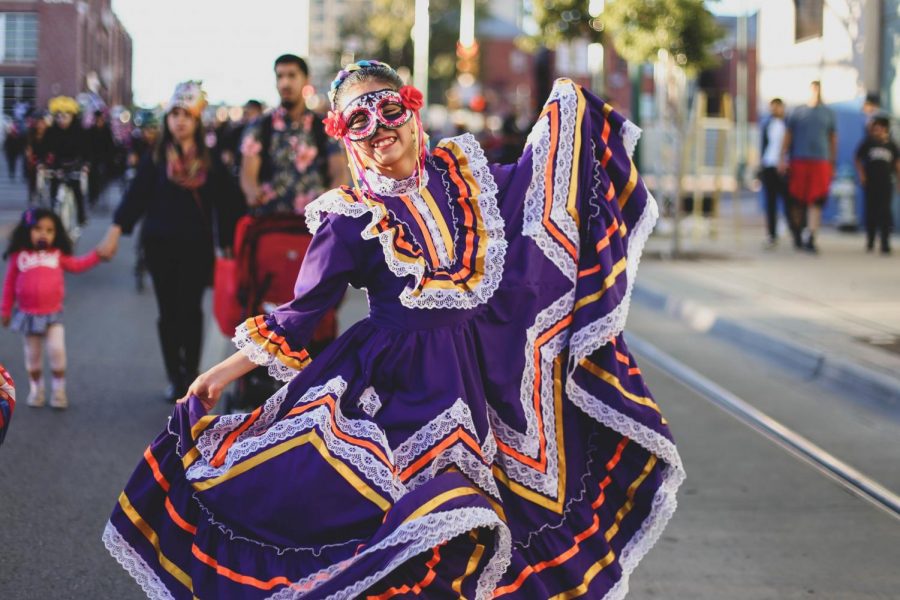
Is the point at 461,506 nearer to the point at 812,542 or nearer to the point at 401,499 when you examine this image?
the point at 401,499

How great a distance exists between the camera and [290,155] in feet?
26.5

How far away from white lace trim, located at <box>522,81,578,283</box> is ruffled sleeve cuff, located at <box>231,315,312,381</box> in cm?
83

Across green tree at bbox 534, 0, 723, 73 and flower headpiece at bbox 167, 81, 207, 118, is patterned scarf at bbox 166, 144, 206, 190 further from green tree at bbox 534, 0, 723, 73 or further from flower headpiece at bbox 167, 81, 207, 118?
green tree at bbox 534, 0, 723, 73

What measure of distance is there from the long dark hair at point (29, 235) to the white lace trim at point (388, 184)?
188 inches

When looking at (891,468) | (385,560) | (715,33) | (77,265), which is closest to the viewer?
(385,560)

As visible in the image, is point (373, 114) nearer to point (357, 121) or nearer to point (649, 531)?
point (357, 121)

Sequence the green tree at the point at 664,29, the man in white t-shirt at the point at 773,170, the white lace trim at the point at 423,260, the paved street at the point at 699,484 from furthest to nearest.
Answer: the man in white t-shirt at the point at 773,170 → the green tree at the point at 664,29 → the paved street at the point at 699,484 → the white lace trim at the point at 423,260

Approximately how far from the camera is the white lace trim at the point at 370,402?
4.02 metres

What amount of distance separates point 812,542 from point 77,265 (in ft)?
14.8

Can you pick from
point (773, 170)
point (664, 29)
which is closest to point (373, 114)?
point (664, 29)

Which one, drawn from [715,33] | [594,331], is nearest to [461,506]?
[594,331]

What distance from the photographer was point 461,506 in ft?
12.3

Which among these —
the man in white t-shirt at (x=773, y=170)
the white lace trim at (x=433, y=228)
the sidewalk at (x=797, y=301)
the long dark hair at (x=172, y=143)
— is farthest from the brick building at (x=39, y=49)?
the white lace trim at (x=433, y=228)

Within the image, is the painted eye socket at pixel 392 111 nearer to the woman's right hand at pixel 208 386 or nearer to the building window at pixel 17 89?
the woman's right hand at pixel 208 386
